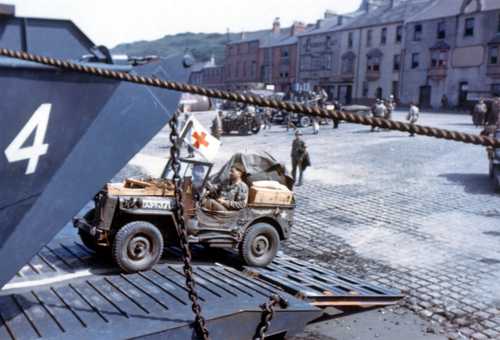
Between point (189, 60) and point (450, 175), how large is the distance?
14.1 meters

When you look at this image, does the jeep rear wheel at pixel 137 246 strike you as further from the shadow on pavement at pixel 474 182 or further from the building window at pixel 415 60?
the building window at pixel 415 60

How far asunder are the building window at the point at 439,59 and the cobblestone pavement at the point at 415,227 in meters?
29.6

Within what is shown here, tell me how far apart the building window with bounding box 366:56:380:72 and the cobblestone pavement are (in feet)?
116

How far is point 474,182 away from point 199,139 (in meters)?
11.1

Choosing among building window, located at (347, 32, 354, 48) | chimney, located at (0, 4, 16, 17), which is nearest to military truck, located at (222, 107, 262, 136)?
chimney, located at (0, 4, 16, 17)

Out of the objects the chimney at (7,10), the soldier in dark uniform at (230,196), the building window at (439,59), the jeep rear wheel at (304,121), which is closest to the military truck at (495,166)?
the soldier in dark uniform at (230,196)

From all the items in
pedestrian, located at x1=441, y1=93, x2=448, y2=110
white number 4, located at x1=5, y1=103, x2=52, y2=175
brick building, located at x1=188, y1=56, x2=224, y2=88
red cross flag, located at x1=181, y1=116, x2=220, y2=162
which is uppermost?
brick building, located at x1=188, y1=56, x2=224, y2=88

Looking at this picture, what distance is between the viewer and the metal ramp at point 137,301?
4574 millimetres

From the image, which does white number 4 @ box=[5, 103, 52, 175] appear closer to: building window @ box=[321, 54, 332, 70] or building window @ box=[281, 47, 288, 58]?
building window @ box=[321, 54, 332, 70]

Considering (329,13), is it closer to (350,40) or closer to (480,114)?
(350,40)

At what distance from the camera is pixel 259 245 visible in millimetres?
7570

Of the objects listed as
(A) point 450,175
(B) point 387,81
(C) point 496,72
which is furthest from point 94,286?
(B) point 387,81

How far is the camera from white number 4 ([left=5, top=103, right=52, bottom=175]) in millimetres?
3613

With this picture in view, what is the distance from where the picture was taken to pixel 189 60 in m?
4.54
